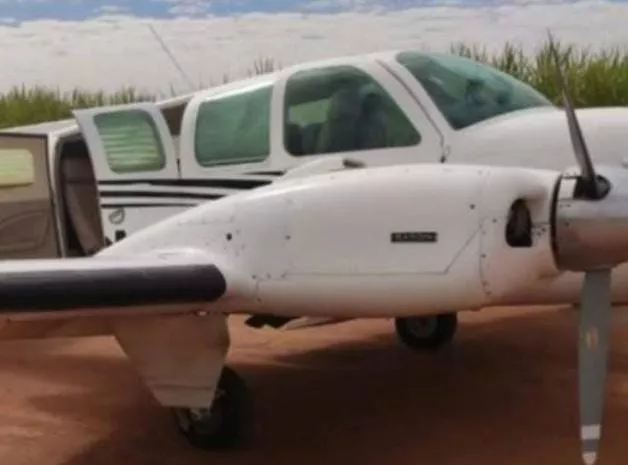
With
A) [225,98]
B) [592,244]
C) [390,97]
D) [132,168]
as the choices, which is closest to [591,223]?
[592,244]

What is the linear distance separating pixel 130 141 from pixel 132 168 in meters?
0.22

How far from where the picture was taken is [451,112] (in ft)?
23.2

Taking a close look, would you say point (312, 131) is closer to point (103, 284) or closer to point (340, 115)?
point (340, 115)

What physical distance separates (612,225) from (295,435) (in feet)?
8.63

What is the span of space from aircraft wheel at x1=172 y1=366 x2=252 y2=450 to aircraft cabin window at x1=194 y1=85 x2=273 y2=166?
1.49 meters

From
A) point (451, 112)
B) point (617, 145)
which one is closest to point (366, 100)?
point (451, 112)

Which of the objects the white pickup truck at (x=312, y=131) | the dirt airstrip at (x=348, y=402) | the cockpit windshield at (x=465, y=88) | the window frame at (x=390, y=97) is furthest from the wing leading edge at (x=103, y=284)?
the cockpit windshield at (x=465, y=88)

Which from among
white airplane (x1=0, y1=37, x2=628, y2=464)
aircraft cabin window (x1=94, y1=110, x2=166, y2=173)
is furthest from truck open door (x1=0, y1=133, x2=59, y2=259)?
white airplane (x1=0, y1=37, x2=628, y2=464)

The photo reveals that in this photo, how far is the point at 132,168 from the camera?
791cm

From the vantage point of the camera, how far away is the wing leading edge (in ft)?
18.0

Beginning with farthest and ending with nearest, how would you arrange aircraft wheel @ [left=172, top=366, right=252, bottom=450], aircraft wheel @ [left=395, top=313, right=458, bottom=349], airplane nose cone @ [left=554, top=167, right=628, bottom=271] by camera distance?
aircraft wheel @ [left=395, top=313, right=458, bottom=349] → aircraft wheel @ [left=172, top=366, right=252, bottom=450] → airplane nose cone @ [left=554, top=167, right=628, bottom=271]

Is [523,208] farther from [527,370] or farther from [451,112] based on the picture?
[527,370]

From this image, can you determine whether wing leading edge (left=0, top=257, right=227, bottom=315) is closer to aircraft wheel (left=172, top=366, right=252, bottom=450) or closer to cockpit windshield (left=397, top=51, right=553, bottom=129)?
aircraft wheel (left=172, top=366, right=252, bottom=450)

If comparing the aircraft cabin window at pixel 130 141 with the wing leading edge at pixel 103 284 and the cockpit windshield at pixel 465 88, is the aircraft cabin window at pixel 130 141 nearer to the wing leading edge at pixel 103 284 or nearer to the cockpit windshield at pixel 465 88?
the cockpit windshield at pixel 465 88
